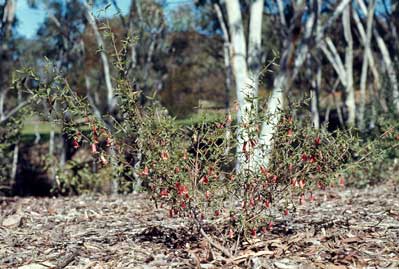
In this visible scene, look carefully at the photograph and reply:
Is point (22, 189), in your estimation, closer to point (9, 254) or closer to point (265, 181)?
point (9, 254)

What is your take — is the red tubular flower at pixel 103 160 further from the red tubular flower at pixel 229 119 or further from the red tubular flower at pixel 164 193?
the red tubular flower at pixel 229 119

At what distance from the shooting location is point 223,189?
3.66 metres

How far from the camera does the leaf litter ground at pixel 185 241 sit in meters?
3.48

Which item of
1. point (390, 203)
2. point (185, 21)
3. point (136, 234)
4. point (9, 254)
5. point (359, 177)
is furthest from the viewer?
point (185, 21)

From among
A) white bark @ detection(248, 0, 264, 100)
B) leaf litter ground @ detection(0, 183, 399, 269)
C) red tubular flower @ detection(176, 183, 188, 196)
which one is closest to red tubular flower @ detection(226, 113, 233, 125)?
red tubular flower @ detection(176, 183, 188, 196)

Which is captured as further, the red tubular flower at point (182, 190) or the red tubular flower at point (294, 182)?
the red tubular flower at point (294, 182)

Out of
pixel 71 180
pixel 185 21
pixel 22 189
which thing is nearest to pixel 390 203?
pixel 71 180

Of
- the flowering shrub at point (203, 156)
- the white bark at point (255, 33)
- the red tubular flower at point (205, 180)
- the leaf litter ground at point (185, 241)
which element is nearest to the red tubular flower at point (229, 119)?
the flowering shrub at point (203, 156)

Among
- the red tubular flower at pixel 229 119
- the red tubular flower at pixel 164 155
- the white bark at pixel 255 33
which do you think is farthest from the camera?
the white bark at pixel 255 33

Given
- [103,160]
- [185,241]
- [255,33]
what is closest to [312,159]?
[185,241]

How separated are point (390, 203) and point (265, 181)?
8.82 ft

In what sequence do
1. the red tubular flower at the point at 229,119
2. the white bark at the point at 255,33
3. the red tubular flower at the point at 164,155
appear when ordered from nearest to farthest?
the red tubular flower at the point at 164,155, the red tubular flower at the point at 229,119, the white bark at the point at 255,33

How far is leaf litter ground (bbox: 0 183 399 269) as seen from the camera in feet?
11.4

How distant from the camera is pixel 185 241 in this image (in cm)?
396
